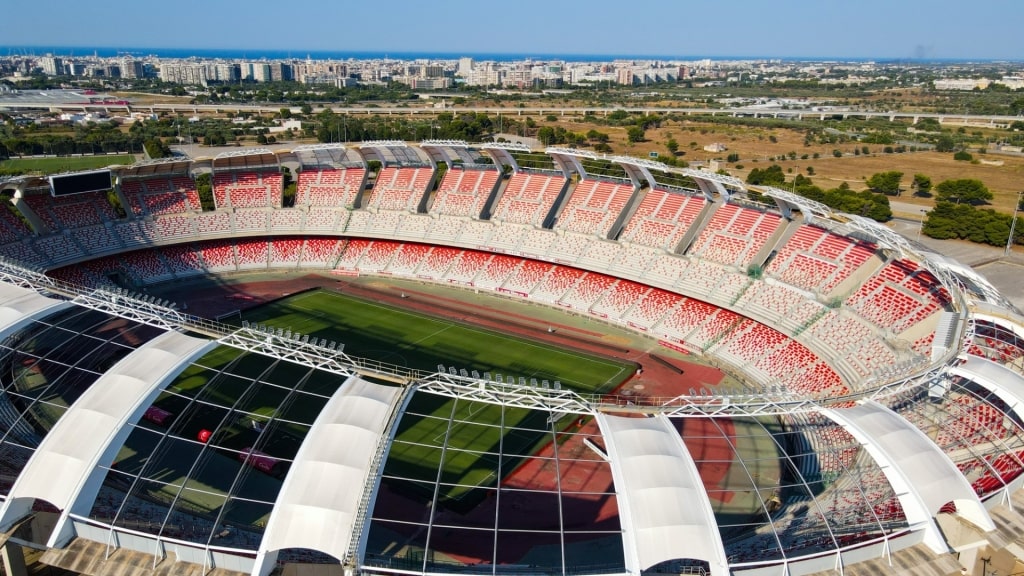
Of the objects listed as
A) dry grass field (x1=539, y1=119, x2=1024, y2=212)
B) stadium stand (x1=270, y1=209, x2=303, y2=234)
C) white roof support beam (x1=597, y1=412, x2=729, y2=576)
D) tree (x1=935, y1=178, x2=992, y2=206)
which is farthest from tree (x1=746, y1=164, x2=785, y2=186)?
white roof support beam (x1=597, y1=412, x2=729, y2=576)

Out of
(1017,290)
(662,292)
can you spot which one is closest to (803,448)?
(662,292)

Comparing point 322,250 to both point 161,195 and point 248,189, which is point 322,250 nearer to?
point 248,189

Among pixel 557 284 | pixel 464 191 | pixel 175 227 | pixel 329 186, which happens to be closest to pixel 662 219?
pixel 557 284

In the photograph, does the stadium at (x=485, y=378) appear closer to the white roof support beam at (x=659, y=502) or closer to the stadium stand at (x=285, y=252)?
the white roof support beam at (x=659, y=502)

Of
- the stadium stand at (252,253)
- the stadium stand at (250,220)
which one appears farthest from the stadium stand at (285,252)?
the stadium stand at (250,220)

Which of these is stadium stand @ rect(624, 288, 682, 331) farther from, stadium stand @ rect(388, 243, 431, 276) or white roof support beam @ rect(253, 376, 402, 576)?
white roof support beam @ rect(253, 376, 402, 576)

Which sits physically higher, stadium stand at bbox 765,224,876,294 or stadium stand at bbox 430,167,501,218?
stadium stand at bbox 430,167,501,218

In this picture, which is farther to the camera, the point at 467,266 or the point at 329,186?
the point at 329,186
